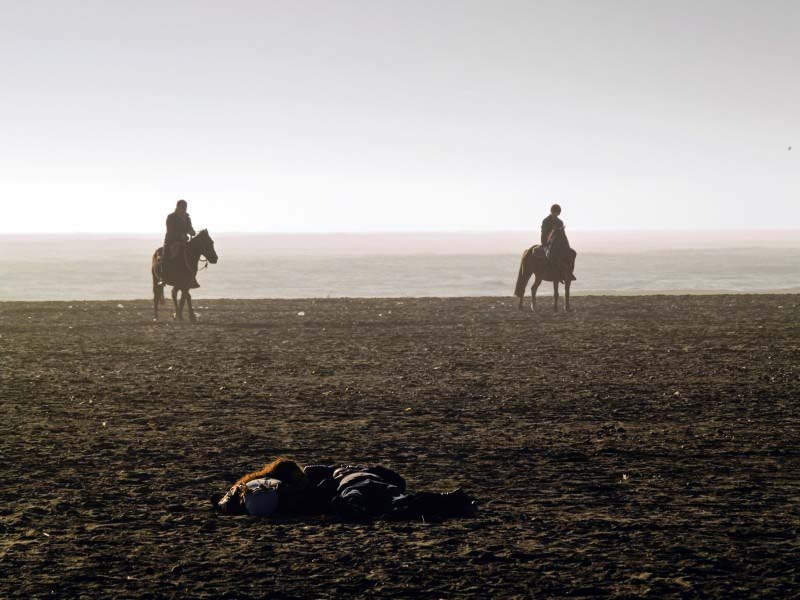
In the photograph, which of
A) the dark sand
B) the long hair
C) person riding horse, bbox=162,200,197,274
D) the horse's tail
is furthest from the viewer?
the horse's tail

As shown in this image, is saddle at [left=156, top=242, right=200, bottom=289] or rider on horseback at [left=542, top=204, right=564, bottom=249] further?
rider on horseback at [left=542, top=204, right=564, bottom=249]

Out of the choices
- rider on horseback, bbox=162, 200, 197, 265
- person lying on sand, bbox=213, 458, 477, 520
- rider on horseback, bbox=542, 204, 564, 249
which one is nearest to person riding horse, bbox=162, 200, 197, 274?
rider on horseback, bbox=162, 200, 197, 265

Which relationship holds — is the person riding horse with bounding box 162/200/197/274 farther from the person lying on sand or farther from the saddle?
the person lying on sand

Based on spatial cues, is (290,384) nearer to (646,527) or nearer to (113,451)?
(113,451)

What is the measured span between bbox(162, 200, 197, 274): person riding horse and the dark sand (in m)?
4.60

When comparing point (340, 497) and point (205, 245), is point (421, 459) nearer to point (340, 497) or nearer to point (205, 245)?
point (340, 497)

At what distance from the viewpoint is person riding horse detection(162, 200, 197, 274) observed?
25188 mm

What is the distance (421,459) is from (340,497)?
203cm

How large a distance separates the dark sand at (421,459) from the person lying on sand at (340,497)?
182mm

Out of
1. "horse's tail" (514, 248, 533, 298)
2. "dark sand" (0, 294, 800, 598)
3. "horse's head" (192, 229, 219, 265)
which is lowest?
"dark sand" (0, 294, 800, 598)

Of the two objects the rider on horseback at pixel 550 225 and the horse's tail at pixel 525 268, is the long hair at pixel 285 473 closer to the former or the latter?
the rider on horseback at pixel 550 225

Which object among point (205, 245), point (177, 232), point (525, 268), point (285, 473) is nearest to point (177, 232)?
point (177, 232)

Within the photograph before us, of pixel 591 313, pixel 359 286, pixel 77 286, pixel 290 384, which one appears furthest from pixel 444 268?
pixel 290 384

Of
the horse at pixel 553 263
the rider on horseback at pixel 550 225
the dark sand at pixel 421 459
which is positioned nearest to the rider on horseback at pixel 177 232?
the dark sand at pixel 421 459
